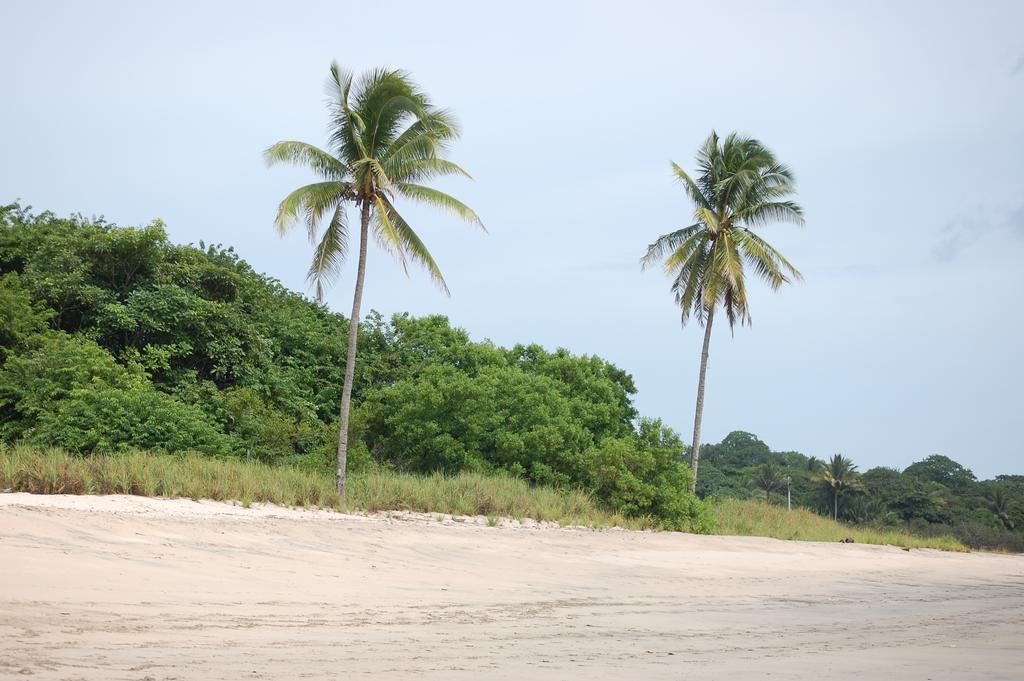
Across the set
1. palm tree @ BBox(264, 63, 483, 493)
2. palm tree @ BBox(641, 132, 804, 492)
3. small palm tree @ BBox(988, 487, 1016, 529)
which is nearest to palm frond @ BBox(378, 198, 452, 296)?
palm tree @ BBox(264, 63, 483, 493)

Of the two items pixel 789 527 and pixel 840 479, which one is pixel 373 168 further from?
pixel 840 479

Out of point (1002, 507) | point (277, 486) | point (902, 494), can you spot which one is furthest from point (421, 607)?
point (1002, 507)

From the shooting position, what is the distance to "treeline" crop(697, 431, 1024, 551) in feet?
143

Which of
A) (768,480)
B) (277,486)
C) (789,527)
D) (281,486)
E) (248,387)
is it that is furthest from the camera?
(768,480)

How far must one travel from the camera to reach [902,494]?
4975 centimetres

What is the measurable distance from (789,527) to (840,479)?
30.6 meters

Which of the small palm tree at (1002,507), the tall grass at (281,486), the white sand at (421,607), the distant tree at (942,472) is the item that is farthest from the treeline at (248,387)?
the distant tree at (942,472)

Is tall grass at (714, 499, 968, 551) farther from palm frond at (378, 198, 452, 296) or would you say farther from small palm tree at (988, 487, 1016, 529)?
small palm tree at (988, 487, 1016, 529)

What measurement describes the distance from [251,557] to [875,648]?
655cm

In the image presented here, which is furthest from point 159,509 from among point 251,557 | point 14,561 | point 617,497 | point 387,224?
point 617,497

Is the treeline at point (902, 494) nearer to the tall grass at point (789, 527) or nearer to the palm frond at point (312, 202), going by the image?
the tall grass at point (789, 527)

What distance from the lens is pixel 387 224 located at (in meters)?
18.0

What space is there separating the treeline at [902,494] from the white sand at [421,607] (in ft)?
95.4

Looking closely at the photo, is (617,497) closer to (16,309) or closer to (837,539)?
(837,539)
